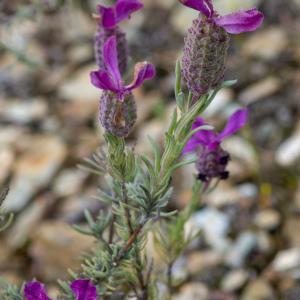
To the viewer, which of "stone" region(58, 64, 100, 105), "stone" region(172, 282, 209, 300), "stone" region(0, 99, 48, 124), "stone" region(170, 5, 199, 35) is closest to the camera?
"stone" region(172, 282, 209, 300)

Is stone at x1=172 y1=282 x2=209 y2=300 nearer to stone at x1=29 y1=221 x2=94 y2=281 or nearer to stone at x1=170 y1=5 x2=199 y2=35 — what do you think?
stone at x1=29 y1=221 x2=94 y2=281

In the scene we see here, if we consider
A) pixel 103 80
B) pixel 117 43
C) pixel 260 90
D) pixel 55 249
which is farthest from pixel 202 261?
pixel 103 80

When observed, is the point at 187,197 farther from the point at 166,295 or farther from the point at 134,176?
the point at 134,176

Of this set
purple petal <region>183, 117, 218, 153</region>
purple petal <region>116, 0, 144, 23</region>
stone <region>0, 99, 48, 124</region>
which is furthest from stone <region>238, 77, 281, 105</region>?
purple petal <region>116, 0, 144, 23</region>

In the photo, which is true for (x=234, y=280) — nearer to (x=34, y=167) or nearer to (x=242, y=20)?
(x=34, y=167)

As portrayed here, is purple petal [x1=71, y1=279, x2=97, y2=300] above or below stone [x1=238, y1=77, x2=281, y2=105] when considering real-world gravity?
above

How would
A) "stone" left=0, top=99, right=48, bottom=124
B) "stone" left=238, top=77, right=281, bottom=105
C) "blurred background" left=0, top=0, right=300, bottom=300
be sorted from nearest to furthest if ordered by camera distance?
"blurred background" left=0, top=0, right=300, bottom=300 < "stone" left=238, top=77, right=281, bottom=105 < "stone" left=0, top=99, right=48, bottom=124

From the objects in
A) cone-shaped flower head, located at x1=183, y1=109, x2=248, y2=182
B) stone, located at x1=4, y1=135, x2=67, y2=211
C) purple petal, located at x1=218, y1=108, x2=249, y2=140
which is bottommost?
stone, located at x1=4, y1=135, x2=67, y2=211
